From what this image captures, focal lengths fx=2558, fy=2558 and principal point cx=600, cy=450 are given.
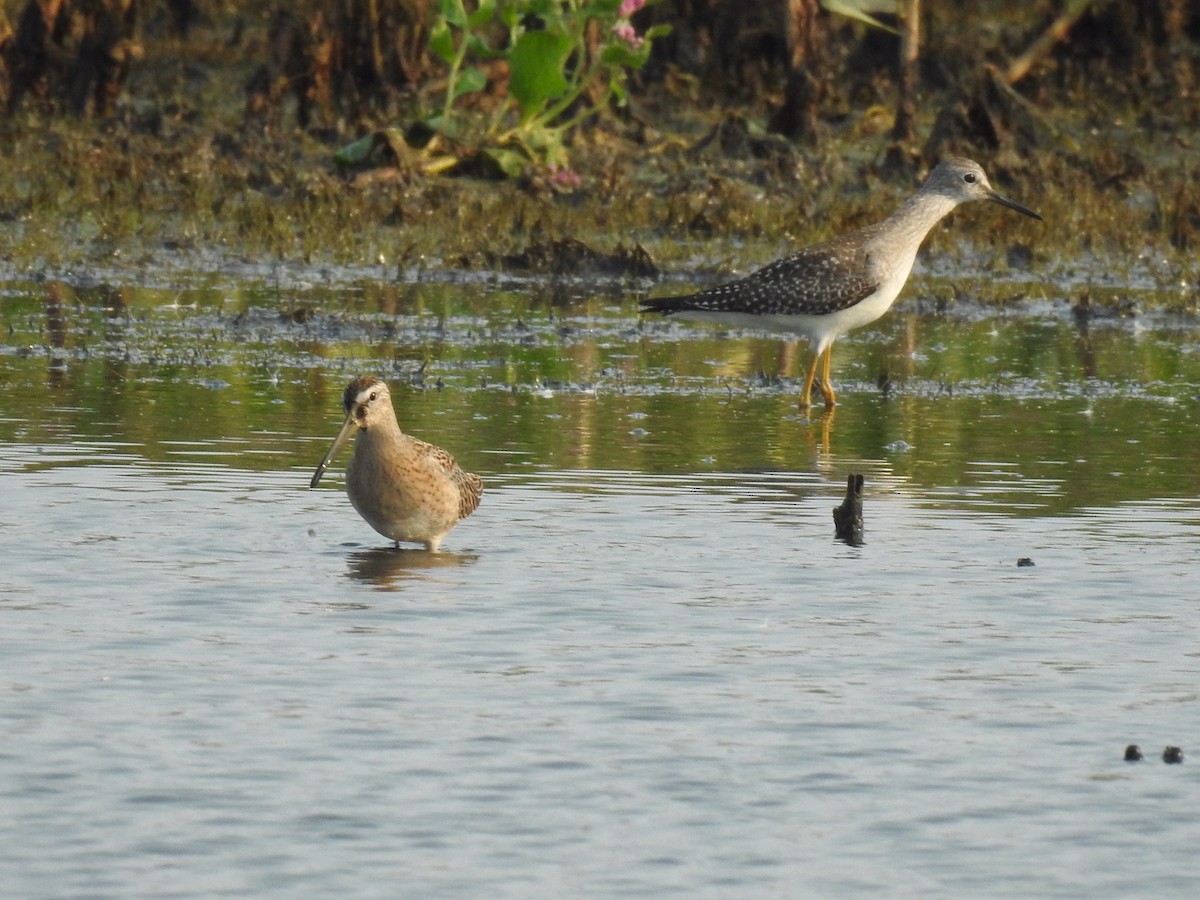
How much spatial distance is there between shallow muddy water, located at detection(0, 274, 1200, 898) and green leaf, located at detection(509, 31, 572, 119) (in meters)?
6.24

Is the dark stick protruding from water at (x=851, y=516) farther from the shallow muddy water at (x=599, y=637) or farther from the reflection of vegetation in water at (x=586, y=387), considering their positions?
the reflection of vegetation in water at (x=586, y=387)

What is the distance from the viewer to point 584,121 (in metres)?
23.3

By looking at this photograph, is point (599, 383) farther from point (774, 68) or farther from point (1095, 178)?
point (774, 68)

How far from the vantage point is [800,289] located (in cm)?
1391

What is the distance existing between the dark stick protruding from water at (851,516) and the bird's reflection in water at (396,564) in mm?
1374

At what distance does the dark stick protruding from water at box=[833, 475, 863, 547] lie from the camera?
9297 mm

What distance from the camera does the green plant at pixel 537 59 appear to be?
19.9 metres

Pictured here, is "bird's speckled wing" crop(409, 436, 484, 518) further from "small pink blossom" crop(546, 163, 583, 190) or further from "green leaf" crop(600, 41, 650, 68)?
"small pink blossom" crop(546, 163, 583, 190)

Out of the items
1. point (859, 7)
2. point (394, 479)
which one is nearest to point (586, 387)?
point (394, 479)

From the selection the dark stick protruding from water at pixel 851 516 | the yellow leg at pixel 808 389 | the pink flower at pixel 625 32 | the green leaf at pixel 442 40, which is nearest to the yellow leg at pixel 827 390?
the yellow leg at pixel 808 389

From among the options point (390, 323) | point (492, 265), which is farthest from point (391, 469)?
point (492, 265)

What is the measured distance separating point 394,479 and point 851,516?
5.55 feet

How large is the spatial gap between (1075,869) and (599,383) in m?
8.21

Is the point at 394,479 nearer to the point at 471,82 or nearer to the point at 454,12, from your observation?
the point at 454,12
